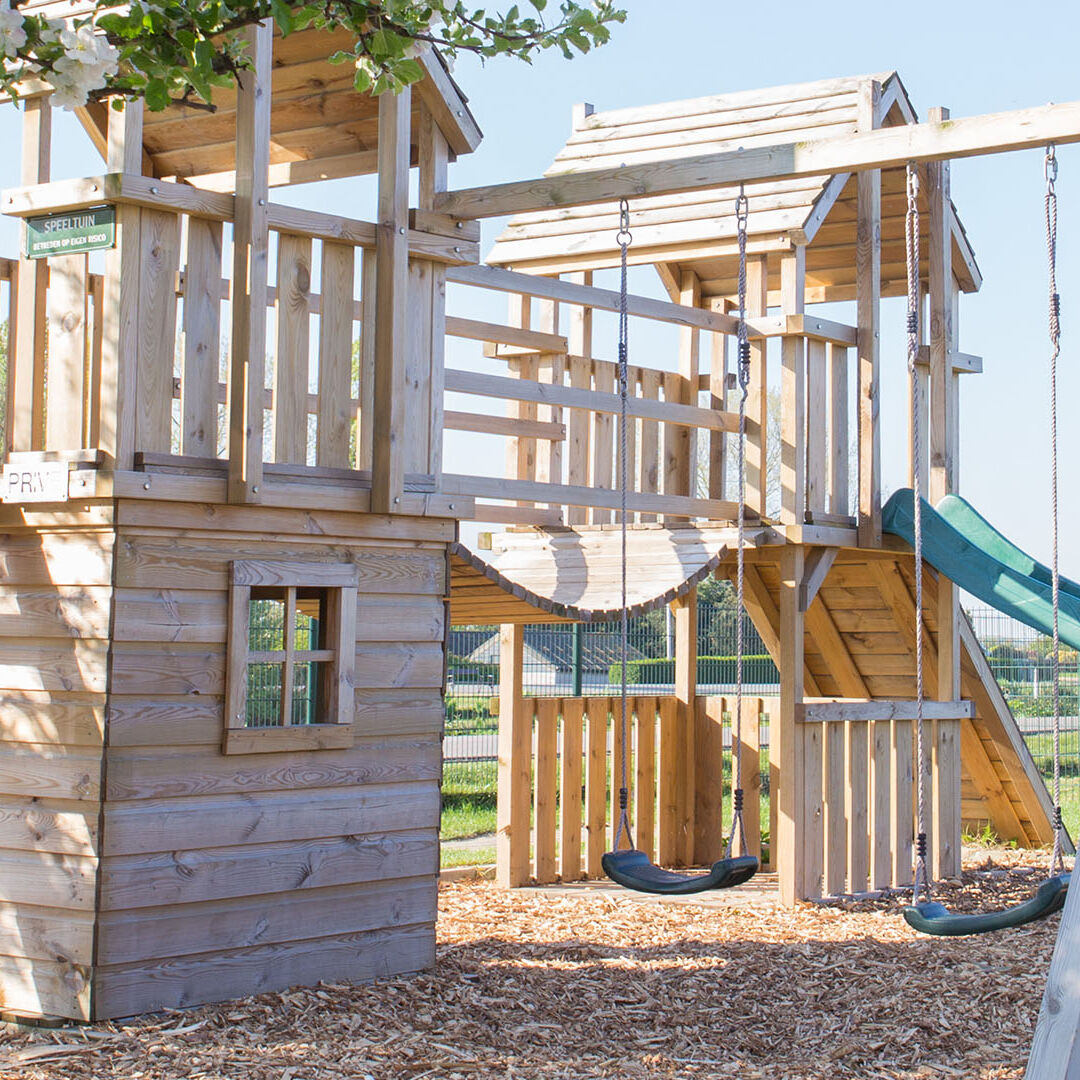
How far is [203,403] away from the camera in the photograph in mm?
6512

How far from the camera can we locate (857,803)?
1001 cm

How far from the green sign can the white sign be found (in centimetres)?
90

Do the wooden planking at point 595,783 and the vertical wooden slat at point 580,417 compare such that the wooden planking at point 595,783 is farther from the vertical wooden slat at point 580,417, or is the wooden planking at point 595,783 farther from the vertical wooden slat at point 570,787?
the vertical wooden slat at point 580,417

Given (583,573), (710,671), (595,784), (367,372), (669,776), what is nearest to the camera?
(367,372)

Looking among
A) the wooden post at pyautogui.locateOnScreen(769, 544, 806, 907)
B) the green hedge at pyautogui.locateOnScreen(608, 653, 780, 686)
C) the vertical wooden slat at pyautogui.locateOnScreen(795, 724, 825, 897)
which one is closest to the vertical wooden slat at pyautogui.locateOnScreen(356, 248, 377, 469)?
the wooden post at pyautogui.locateOnScreen(769, 544, 806, 907)

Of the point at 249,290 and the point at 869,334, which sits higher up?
the point at 869,334

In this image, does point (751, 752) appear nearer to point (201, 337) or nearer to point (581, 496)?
point (581, 496)

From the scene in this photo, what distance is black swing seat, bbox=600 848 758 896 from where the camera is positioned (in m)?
5.87

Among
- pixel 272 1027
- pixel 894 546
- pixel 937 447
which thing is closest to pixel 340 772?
pixel 272 1027

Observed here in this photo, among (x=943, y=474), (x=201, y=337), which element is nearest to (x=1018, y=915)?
(x=201, y=337)

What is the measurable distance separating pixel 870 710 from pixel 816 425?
1.90m

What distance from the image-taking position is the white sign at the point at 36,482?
630 centimetres

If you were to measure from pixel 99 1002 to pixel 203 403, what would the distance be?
247 centimetres

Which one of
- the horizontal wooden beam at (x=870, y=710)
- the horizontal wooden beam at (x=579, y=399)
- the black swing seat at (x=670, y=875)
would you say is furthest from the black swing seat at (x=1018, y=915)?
the horizontal wooden beam at (x=870, y=710)
